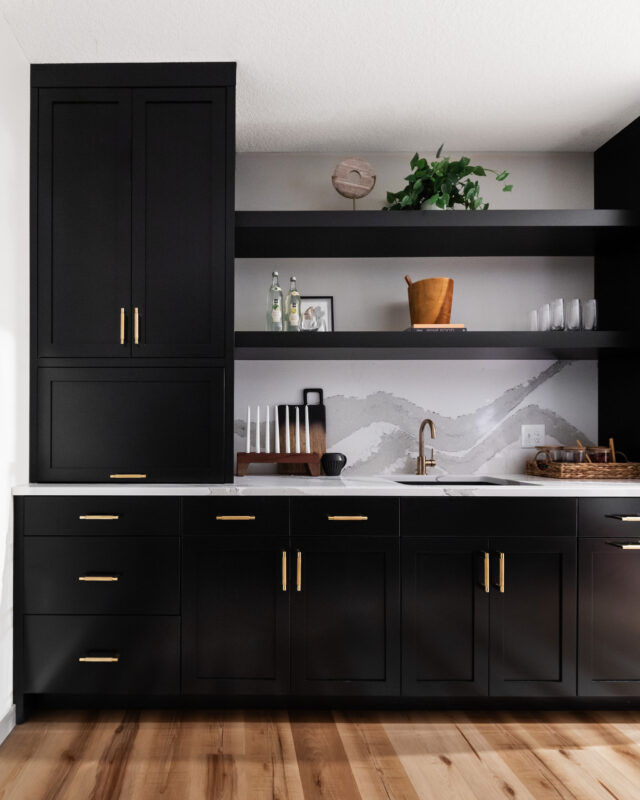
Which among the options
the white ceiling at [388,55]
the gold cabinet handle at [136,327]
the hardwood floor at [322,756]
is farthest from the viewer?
the gold cabinet handle at [136,327]

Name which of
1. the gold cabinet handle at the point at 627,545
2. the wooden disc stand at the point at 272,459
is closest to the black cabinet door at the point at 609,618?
the gold cabinet handle at the point at 627,545

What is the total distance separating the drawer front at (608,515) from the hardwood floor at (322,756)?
2.36 ft

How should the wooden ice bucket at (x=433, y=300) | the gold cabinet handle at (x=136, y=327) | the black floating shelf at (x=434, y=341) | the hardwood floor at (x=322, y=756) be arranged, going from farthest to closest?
the wooden ice bucket at (x=433, y=300) < the black floating shelf at (x=434, y=341) < the gold cabinet handle at (x=136, y=327) < the hardwood floor at (x=322, y=756)

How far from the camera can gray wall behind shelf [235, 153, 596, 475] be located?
10.1ft

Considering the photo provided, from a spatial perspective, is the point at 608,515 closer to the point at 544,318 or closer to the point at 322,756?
the point at 544,318

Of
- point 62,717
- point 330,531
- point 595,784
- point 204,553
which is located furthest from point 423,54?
point 62,717

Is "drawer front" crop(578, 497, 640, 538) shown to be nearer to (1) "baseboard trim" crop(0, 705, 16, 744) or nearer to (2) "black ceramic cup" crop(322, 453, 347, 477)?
(2) "black ceramic cup" crop(322, 453, 347, 477)

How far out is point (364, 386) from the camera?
309cm

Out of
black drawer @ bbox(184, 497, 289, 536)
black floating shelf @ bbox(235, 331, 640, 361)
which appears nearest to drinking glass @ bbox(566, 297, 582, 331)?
black floating shelf @ bbox(235, 331, 640, 361)

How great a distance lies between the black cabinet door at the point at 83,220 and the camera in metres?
2.48

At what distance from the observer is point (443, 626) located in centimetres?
238

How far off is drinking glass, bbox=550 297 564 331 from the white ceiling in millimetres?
832

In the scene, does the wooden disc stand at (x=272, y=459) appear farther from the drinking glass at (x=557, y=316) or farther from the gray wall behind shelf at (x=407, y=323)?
the drinking glass at (x=557, y=316)

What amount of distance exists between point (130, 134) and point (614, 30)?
71.9 inches
